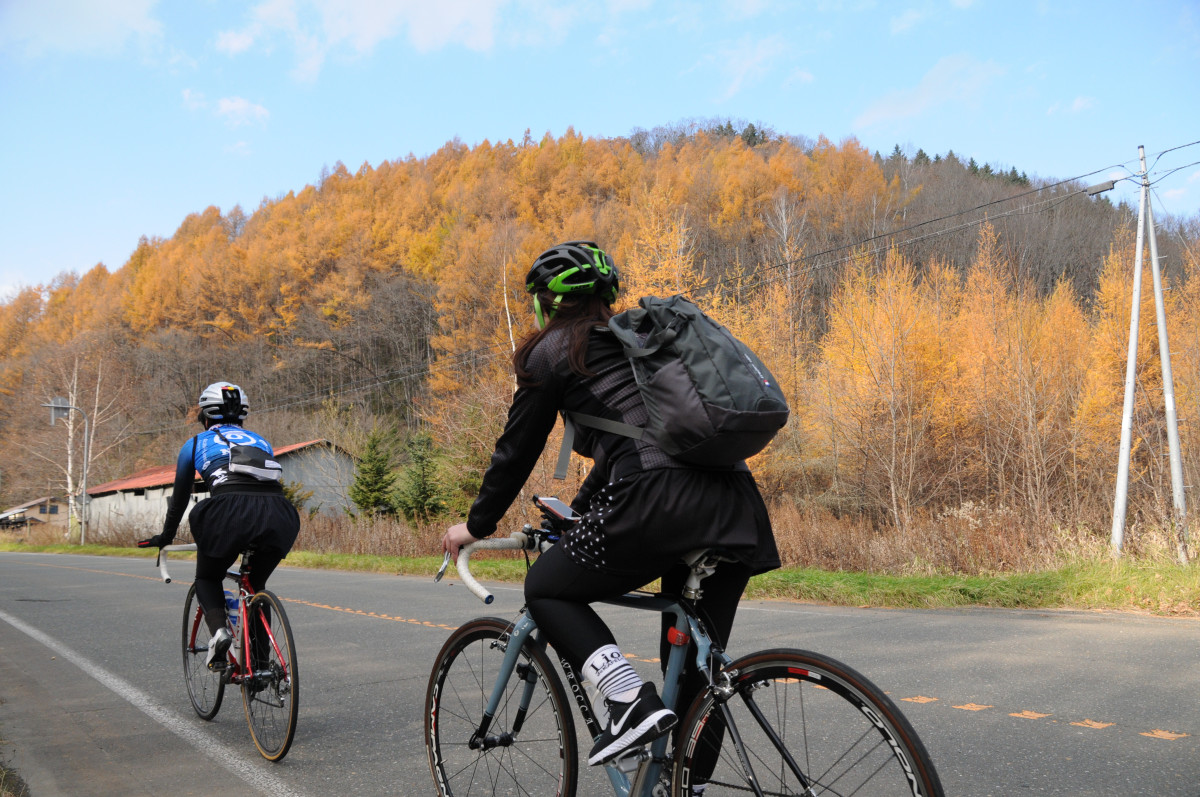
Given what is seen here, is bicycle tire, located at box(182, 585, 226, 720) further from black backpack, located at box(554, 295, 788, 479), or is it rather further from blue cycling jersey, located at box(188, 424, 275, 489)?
black backpack, located at box(554, 295, 788, 479)

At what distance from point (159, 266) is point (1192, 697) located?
78327 millimetres

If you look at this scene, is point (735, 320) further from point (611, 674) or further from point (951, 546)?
point (611, 674)

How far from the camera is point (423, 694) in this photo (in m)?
5.86

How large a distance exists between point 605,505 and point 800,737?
0.80m

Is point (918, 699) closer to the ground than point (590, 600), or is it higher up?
closer to the ground

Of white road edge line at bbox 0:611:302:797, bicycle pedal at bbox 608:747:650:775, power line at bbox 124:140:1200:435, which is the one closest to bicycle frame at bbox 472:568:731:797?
bicycle pedal at bbox 608:747:650:775

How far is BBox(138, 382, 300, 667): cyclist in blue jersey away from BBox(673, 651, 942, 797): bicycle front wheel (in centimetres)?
305

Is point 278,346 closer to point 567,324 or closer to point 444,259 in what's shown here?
point 444,259

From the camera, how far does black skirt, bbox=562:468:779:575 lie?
229 centimetres

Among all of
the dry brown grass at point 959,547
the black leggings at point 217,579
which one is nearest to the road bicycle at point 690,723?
the black leggings at point 217,579

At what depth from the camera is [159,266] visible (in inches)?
2815

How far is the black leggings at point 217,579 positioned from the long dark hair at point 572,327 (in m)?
3.04

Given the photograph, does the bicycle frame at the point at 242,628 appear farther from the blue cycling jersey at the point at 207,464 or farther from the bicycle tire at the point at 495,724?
the bicycle tire at the point at 495,724

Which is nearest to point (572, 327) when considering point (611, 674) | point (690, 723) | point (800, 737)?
point (611, 674)
